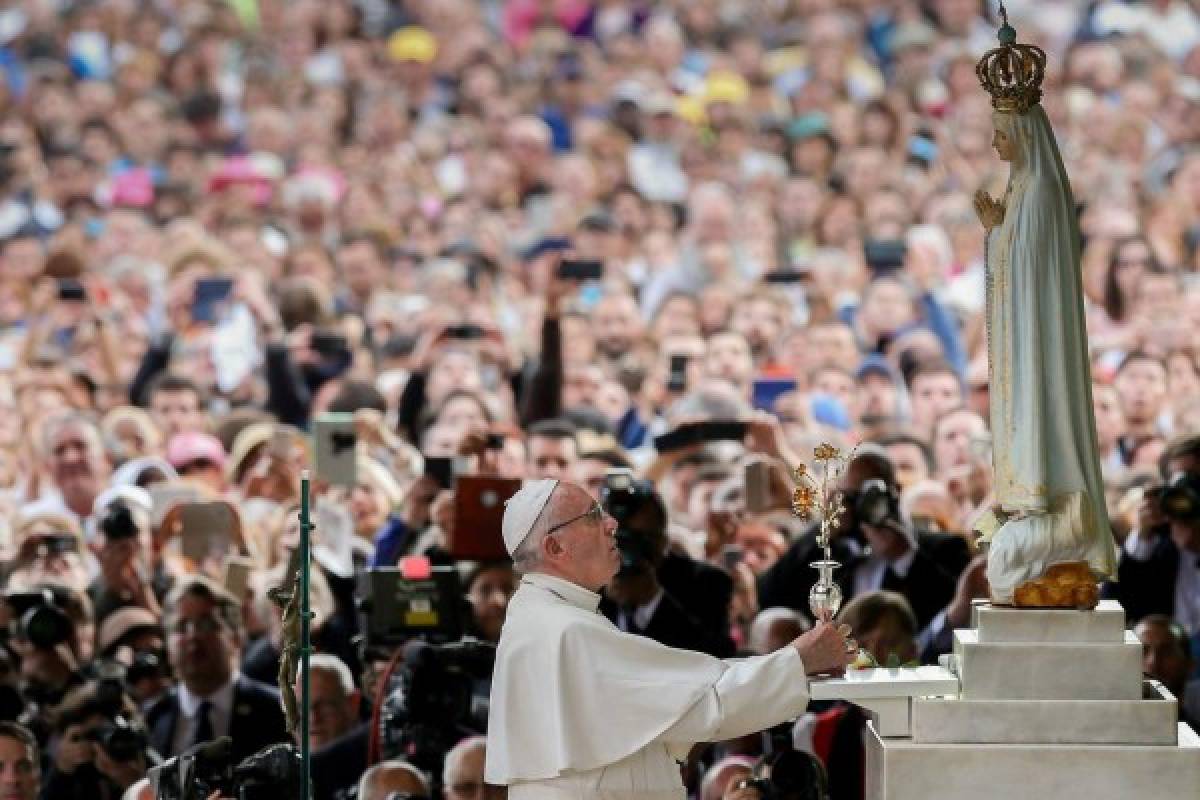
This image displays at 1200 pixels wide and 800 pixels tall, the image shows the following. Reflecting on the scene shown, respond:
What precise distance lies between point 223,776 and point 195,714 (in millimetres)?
2948

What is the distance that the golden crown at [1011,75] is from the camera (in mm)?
9664

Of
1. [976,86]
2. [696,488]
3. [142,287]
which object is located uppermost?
[976,86]

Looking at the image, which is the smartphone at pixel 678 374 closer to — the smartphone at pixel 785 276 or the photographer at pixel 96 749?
the smartphone at pixel 785 276

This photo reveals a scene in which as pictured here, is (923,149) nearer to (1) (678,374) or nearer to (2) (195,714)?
(1) (678,374)

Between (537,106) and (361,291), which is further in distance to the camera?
(537,106)

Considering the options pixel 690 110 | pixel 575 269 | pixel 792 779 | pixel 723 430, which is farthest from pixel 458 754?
pixel 690 110

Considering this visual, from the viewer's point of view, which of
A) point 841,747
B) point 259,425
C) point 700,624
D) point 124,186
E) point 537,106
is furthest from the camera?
point 537,106

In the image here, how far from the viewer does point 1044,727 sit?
9.29 metres

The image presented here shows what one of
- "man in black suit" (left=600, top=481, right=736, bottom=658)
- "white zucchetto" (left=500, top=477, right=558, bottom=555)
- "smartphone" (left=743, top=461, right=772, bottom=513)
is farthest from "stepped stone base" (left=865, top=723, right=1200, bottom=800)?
"smartphone" (left=743, top=461, right=772, bottom=513)

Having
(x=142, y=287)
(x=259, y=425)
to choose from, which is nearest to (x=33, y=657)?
(x=259, y=425)

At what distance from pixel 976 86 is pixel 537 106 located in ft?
12.6

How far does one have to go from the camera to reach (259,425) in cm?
1853

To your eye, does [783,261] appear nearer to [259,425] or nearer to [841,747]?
[259,425]

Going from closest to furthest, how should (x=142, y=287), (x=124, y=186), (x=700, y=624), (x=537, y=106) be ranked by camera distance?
1. (x=700, y=624)
2. (x=142, y=287)
3. (x=124, y=186)
4. (x=537, y=106)
